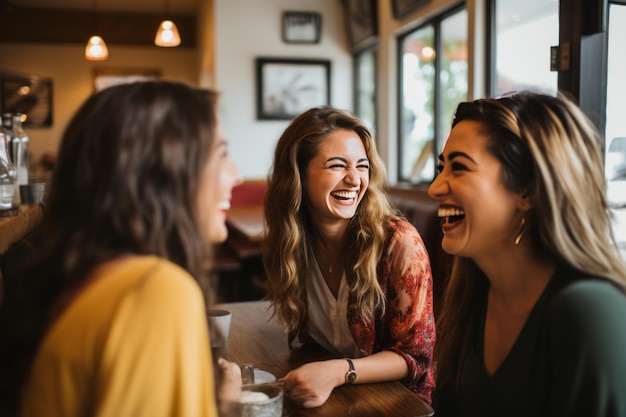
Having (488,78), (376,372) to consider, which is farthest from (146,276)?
(488,78)

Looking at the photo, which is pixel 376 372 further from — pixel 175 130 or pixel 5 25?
pixel 5 25

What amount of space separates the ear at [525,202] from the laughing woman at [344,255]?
0.52 m

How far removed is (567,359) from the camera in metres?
1.10

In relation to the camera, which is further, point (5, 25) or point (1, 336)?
point (5, 25)

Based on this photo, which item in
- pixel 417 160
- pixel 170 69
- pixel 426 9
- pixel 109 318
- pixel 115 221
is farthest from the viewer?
pixel 170 69

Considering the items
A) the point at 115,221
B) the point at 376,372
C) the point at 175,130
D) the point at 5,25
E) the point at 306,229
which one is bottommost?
the point at 376,372

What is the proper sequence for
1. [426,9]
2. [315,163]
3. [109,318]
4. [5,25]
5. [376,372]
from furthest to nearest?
[5,25] → [426,9] → [315,163] → [376,372] → [109,318]

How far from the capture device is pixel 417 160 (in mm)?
4766

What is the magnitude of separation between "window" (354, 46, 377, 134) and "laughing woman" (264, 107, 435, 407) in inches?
147

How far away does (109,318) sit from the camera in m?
0.75

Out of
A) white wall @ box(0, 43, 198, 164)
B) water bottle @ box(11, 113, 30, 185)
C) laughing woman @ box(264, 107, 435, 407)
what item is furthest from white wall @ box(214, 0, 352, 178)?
laughing woman @ box(264, 107, 435, 407)

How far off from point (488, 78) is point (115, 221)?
3.08 meters

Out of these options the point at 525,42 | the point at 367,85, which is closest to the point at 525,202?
the point at 525,42

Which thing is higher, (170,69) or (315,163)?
(170,69)
